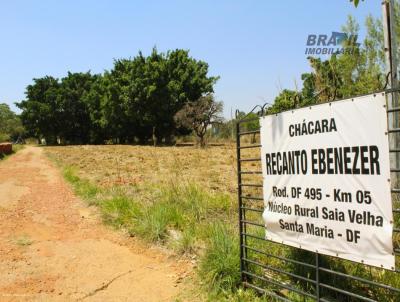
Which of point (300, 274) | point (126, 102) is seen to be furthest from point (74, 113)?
point (300, 274)

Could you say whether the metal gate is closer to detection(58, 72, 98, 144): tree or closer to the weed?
the weed

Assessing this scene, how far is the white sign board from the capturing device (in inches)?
114

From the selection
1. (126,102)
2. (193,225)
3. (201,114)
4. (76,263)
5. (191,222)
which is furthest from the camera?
(126,102)

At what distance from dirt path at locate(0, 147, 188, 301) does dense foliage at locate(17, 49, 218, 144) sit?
26.2 metres

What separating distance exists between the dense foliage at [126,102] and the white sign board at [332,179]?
30250 millimetres

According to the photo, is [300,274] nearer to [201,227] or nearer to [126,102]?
[201,227]

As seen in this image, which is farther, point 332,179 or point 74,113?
point 74,113

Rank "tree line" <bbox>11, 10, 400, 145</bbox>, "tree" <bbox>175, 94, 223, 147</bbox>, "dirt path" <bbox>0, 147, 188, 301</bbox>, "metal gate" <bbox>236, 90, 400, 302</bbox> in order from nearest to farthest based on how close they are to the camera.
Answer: "metal gate" <bbox>236, 90, 400, 302</bbox> → "dirt path" <bbox>0, 147, 188, 301</bbox> → "tree" <bbox>175, 94, 223, 147</bbox> → "tree line" <bbox>11, 10, 400, 145</bbox>

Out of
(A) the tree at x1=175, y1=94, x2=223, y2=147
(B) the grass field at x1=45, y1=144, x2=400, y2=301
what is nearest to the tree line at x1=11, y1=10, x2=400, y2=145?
(A) the tree at x1=175, y1=94, x2=223, y2=147

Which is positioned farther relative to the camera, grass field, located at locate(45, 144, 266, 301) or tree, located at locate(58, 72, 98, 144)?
tree, located at locate(58, 72, 98, 144)

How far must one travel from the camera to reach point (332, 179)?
326 centimetres

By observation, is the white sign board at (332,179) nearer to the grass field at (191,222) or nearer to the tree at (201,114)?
the grass field at (191,222)

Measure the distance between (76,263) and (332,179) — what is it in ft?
12.6

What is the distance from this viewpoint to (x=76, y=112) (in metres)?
58.3
